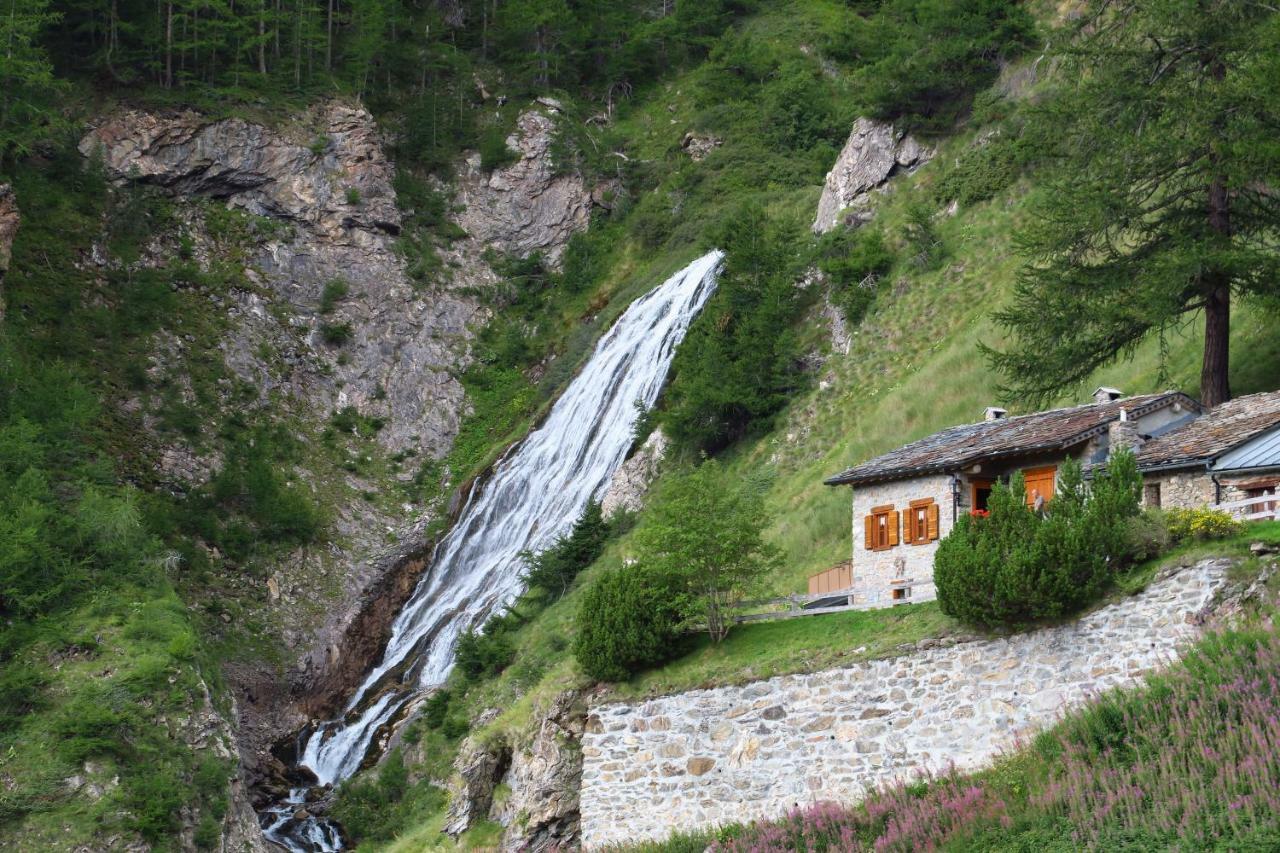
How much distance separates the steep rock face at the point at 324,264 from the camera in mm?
60188

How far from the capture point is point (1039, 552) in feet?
64.5

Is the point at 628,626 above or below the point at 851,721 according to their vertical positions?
above

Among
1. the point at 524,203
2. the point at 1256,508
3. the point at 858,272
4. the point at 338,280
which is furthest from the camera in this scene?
the point at 524,203

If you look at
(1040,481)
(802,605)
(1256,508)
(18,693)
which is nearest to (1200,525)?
(1256,508)

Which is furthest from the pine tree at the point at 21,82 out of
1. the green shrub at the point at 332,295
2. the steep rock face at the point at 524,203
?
the steep rock face at the point at 524,203

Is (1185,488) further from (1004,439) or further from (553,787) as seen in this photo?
(553,787)

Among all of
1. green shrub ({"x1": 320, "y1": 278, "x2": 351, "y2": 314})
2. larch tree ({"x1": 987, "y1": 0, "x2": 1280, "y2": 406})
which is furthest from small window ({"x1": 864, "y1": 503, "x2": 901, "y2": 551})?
green shrub ({"x1": 320, "y1": 278, "x2": 351, "y2": 314})

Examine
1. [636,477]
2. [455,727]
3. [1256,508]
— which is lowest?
[455,727]

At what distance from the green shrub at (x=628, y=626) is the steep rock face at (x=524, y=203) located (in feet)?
150

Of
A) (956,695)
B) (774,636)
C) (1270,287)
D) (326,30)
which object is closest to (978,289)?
(1270,287)

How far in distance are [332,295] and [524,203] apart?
13407mm

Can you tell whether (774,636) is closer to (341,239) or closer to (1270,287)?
(1270,287)

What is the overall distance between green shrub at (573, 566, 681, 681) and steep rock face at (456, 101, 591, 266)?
150 feet

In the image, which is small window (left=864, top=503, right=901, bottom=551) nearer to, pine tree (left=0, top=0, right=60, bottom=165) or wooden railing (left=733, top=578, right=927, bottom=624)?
wooden railing (left=733, top=578, right=927, bottom=624)
